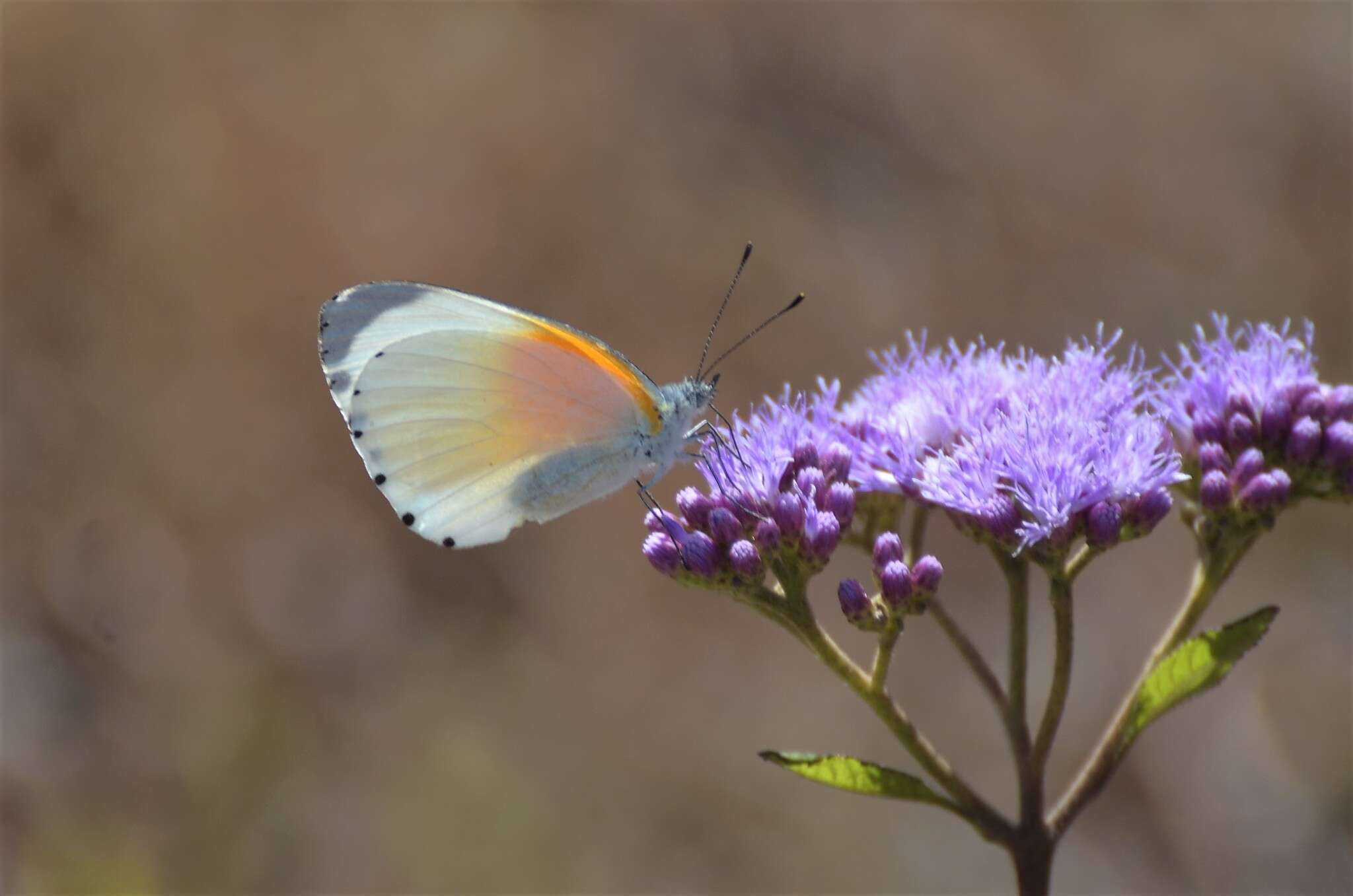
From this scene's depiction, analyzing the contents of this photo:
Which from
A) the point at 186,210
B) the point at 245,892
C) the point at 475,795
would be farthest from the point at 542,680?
the point at 186,210

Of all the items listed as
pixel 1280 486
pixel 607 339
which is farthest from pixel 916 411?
pixel 607 339

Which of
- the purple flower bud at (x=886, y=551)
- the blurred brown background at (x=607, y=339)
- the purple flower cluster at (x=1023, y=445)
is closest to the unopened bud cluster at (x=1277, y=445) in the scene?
the purple flower cluster at (x=1023, y=445)

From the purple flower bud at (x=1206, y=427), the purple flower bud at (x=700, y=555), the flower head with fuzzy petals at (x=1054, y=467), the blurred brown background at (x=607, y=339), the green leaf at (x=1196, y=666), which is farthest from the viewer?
the blurred brown background at (x=607, y=339)

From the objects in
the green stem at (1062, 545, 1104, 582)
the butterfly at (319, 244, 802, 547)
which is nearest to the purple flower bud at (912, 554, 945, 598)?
the green stem at (1062, 545, 1104, 582)

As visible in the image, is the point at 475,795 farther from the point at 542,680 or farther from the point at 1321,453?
the point at 1321,453

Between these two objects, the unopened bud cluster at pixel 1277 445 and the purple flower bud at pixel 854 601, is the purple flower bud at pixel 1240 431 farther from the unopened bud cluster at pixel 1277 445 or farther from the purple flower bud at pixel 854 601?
the purple flower bud at pixel 854 601
